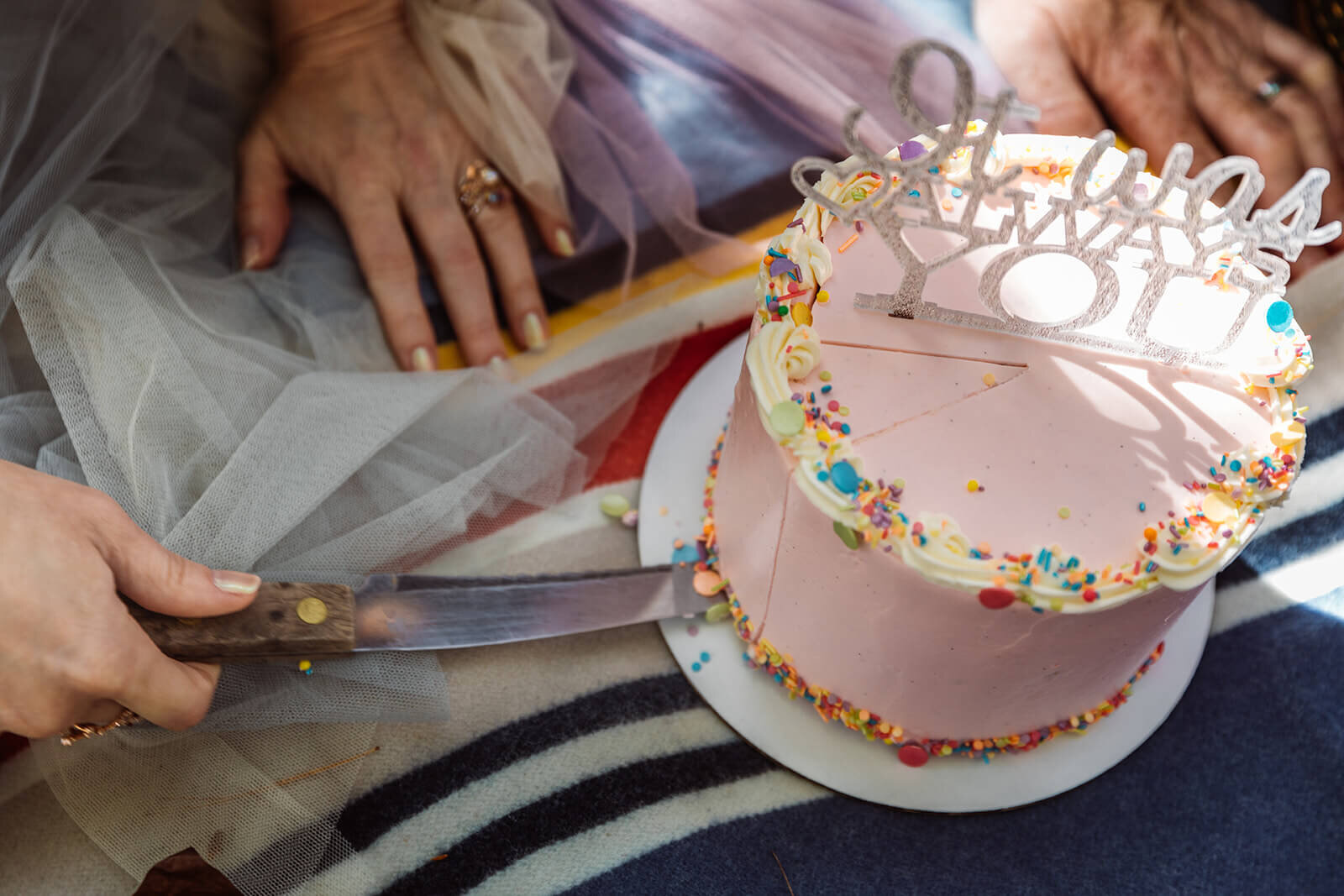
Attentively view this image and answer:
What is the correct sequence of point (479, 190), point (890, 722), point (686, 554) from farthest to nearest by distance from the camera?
point (479, 190) < point (686, 554) < point (890, 722)

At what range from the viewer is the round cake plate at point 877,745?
1039mm

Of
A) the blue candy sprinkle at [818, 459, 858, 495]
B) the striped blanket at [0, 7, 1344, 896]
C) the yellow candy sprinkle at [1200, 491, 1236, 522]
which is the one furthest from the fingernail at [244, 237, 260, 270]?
the yellow candy sprinkle at [1200, 491, 1236, 522]

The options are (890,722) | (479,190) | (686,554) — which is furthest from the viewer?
(479,190)

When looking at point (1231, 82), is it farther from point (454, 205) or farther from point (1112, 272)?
point (454, 205)

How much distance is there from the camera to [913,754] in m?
1.03

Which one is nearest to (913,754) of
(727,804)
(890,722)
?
(890,722)

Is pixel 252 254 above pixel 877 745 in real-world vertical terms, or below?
above

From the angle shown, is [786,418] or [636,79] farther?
[636,79]

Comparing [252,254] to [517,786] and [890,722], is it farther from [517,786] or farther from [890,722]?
[890,722]

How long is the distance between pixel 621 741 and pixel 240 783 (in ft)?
1.31

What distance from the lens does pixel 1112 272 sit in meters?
0.88

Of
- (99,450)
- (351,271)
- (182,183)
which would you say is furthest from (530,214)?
(99,450)

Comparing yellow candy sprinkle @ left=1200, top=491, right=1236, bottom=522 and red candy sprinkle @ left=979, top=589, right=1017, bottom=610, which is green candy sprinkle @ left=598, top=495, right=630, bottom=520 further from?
yellow candy sprinkle @ left=1200, top=491, right=1236, bottom=522

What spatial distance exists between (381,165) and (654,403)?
0.47 m
